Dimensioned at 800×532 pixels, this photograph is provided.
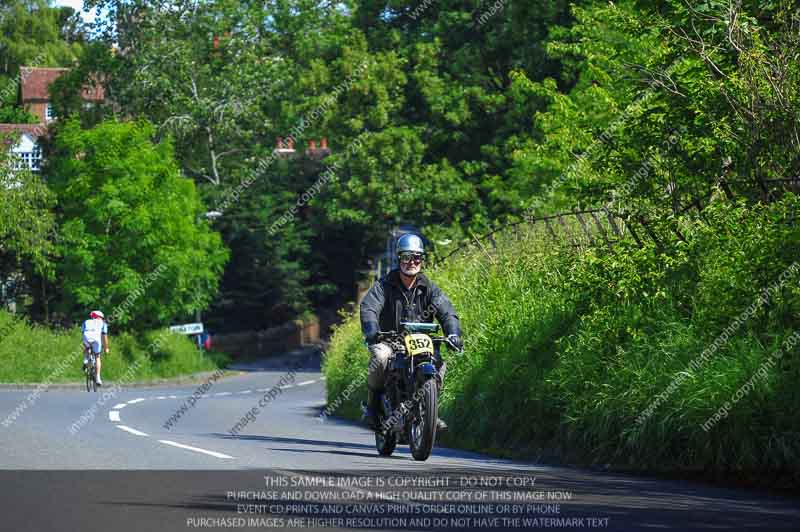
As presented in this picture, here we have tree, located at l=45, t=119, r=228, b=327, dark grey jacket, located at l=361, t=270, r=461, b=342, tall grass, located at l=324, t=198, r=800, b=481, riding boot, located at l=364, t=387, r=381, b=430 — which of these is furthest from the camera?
tree, located at l=45, t=119, r=228, b=327

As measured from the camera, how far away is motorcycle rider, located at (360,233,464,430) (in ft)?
43.4

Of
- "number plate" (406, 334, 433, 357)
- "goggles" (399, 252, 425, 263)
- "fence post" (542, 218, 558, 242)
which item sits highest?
"fence post" (542, 218, 558, 242)

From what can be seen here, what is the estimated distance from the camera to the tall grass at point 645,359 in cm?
1248

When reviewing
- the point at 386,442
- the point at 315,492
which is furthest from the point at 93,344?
the point at 315,492

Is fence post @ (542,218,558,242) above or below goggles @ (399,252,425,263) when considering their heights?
above

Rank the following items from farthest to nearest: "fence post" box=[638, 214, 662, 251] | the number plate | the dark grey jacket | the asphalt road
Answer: "fence post" box=[638, 214, 662, 251] → the dark grey jacket → the number plate → the asphalt road

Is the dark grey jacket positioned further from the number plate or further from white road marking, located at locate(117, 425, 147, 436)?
white road marking, located at locate(117, 425, 147, 436)

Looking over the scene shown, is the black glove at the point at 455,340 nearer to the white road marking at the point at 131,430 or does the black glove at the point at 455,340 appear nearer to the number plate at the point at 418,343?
the number plate at the point at 418,343

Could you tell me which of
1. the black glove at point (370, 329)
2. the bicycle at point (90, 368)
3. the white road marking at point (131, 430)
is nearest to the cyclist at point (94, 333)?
the bicycle at point (90, 368)

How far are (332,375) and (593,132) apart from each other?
1327 centimetres

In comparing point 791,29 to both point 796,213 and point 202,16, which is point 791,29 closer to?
point 796,213

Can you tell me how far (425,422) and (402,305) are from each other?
1.12m

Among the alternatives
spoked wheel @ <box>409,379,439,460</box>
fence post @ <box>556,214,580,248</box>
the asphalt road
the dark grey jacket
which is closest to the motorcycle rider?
the dark grey jacket

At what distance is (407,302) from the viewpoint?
1339cm
